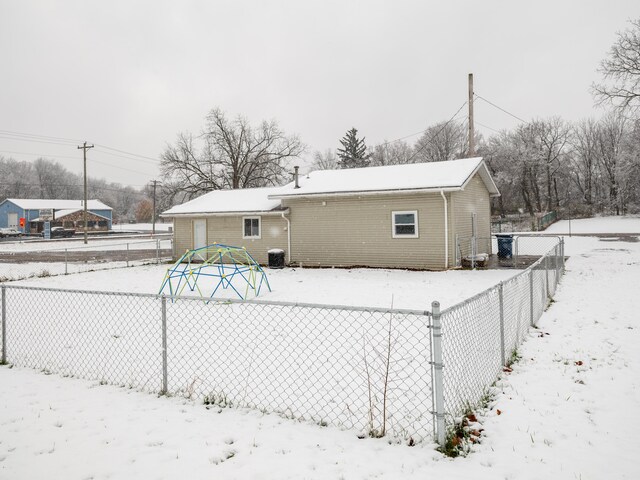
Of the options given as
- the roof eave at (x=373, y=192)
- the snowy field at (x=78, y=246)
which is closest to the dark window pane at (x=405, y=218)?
the roof eave at (x=373, y=192)

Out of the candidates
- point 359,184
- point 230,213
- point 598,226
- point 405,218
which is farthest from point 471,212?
point 598,226

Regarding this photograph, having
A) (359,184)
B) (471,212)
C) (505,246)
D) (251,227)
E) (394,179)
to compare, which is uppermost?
(394,179)

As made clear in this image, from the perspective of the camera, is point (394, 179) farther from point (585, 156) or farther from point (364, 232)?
point (585, 156)

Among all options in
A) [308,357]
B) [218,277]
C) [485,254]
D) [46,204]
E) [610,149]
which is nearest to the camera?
[308,357]

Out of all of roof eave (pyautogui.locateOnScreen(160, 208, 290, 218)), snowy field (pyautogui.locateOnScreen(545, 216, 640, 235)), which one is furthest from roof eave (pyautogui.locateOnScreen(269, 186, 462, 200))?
snowy field (pyautogui.locateOnScreen(545, 216, 640, 235))

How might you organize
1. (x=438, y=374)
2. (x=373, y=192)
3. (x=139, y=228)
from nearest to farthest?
1. (x=438, y=374)
2. (x=373, y=192)
3. (x=139, y=228)

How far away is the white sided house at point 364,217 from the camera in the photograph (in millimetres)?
16422

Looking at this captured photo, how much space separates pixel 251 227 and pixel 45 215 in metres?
55.6

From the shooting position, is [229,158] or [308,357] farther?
[229,158]

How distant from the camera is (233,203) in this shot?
21938 mm

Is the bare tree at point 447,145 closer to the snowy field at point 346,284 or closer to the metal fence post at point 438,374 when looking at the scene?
the snowy field at point 346,284

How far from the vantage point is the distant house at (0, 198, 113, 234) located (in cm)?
6134

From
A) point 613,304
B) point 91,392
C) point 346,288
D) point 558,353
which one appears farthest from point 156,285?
point 613,304

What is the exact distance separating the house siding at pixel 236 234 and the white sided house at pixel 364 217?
5 centimetres
